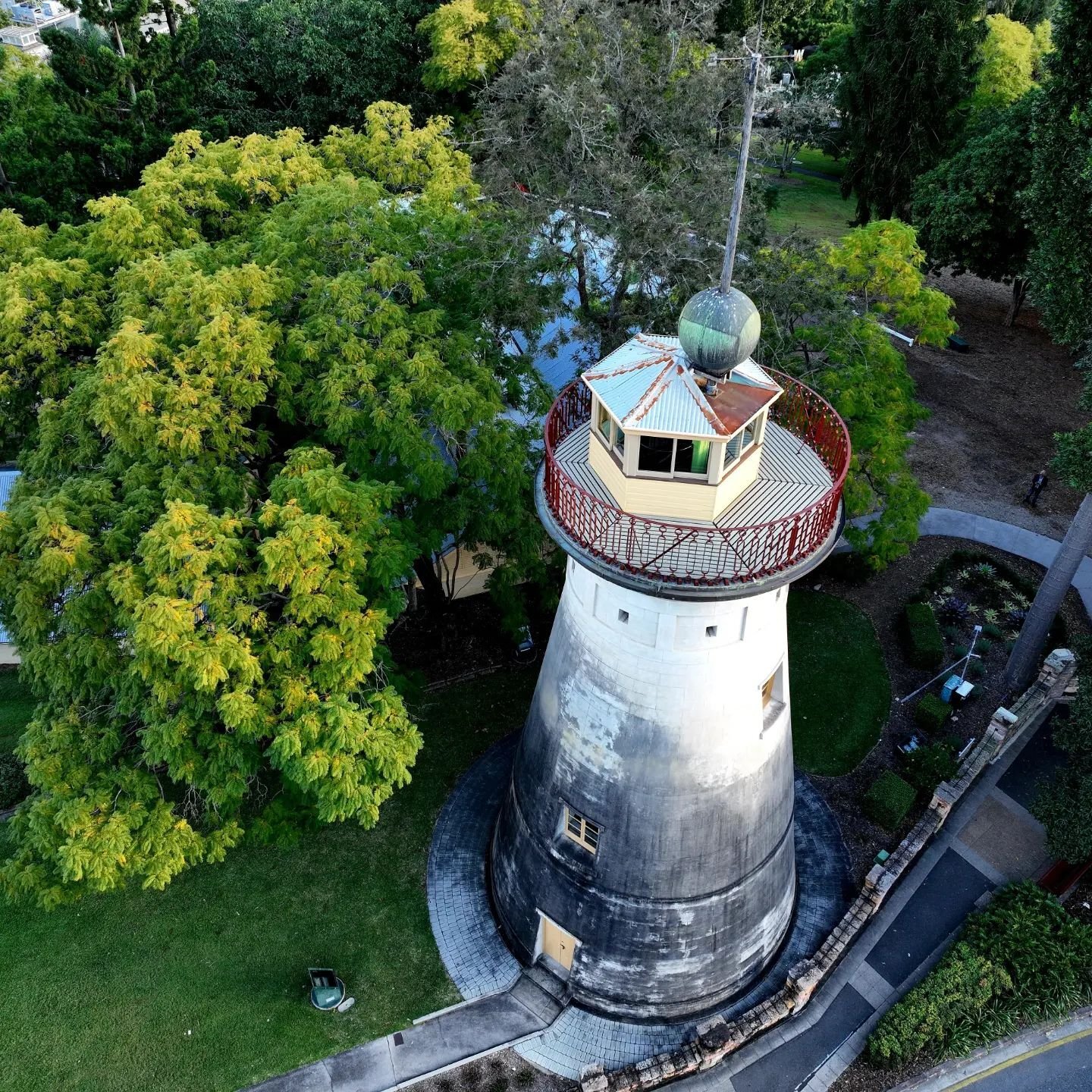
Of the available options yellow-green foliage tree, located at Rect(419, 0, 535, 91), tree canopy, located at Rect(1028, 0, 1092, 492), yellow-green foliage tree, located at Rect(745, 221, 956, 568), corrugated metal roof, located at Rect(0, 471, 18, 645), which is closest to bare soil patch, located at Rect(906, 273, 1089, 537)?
yellow-green foliage tree, located at Rect(745, 221, 956, 568)

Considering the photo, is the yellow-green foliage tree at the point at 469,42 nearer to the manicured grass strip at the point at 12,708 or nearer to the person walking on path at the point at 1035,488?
the person walking on path at the point at 1035,488

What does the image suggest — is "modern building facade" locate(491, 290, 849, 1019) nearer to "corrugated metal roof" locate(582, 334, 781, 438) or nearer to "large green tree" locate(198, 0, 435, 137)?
"corrugated metal roof" locate(582, 334, 781, 438)

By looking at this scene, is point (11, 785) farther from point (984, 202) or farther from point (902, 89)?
point (902, 89)

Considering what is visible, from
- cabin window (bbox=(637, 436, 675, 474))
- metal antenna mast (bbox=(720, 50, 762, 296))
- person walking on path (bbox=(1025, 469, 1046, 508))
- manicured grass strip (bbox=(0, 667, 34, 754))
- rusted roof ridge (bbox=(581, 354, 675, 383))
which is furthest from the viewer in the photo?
person walking on path (bbox=(1025, 469, 1046, 508))

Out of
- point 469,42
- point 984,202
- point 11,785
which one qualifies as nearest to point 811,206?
point 984,202

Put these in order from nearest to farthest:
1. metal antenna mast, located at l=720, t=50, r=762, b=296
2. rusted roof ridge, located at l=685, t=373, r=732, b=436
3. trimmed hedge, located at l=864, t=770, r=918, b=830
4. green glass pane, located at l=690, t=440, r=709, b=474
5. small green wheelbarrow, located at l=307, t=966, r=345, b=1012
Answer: metal antenna mast, located at l=720, t=50, r=762, b=296
rusted roof ridge, located at l=685, t=373, r=732, b=436
green glass pane, located at l=690, t=440, r=709, b=474
small green wheelbarrow, located at l=307, t=966, r=345, b=1012
trimmed hedge, located at l=864, t=770, r=918, b=830

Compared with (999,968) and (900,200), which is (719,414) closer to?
(999,968)
